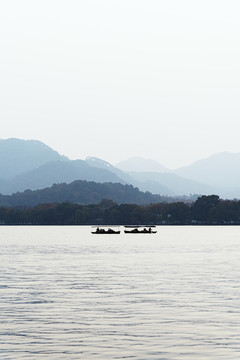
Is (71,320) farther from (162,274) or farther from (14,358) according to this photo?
(162,274)

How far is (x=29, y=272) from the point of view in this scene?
81.3 metres

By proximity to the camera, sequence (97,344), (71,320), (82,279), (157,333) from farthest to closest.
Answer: (82,279) < (71,320) < (157,333) < (97,344)

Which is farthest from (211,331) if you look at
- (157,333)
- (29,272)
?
(29,272)

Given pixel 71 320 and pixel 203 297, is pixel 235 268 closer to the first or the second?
pixel 203 297

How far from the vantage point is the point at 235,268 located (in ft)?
285

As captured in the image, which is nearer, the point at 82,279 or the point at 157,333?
the point at 157,333

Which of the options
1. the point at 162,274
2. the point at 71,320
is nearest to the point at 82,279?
the point at 162,274

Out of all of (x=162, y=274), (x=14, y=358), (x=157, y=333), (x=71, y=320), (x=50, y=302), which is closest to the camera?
(x=14, y=358)

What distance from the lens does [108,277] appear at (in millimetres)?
73688

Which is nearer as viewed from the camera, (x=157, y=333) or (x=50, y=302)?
(x=157, y=333)

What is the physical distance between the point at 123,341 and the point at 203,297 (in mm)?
19210

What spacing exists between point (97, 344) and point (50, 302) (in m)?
16.5

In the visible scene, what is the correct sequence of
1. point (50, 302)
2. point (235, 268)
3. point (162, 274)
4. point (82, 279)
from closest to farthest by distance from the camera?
point (50, 302) < point (82, 279) < point (162, 274) < point (235, 268)

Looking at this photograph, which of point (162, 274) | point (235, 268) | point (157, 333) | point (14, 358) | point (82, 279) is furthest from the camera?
point (235, 268)
